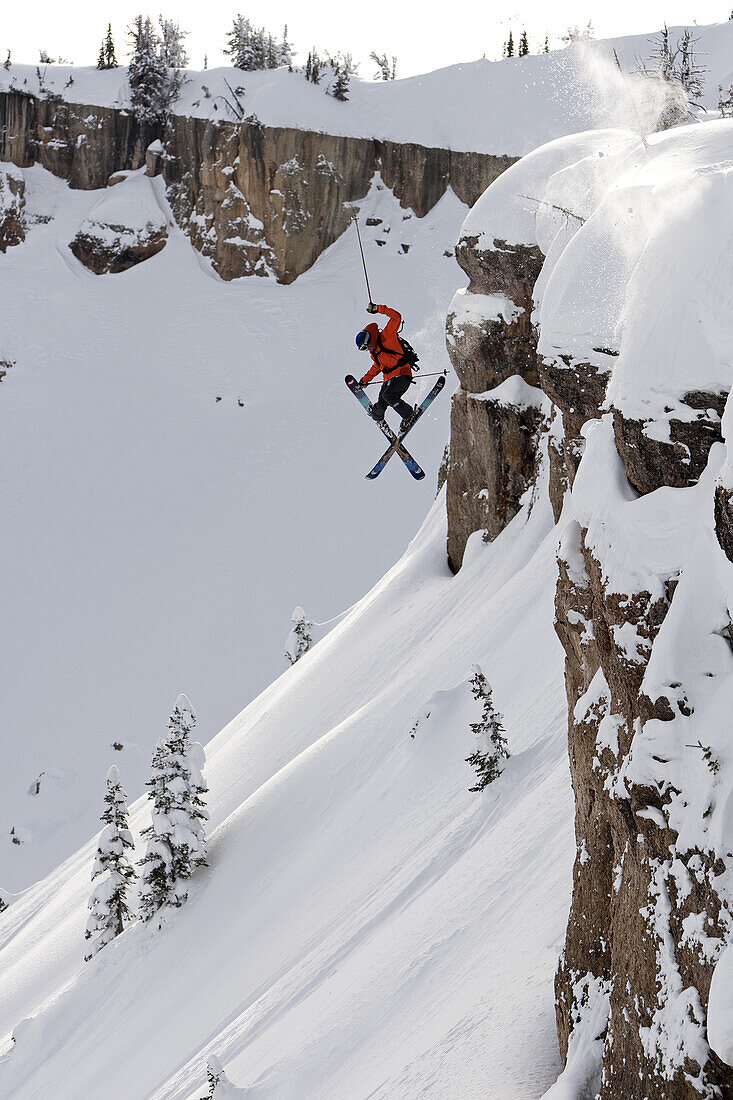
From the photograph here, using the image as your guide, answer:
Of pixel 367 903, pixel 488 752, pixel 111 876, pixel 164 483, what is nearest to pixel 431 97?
pixel 164 483

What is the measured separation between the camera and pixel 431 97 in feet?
158

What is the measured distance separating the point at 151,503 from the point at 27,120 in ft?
78.6

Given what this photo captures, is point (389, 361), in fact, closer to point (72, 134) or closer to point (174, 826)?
point (174, 826)

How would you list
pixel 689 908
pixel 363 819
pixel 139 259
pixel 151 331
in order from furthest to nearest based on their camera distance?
pixel 139 259 < pixel 151 331 < pixel 363 819 < pixel 689 908

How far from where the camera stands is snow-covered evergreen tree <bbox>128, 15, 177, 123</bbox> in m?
47.9

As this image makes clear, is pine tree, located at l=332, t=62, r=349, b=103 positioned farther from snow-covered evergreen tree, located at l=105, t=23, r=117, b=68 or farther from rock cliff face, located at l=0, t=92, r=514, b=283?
snow-covered evergreen tree, located at l=105, t=23, r=117, b=68

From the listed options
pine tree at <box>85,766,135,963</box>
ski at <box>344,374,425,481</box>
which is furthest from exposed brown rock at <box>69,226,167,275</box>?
pine tree at <box>85,766,135,963</box>

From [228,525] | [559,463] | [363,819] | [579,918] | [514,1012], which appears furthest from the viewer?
[228,525]

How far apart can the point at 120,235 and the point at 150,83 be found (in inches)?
375

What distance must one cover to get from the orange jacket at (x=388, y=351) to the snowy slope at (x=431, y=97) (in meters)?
34.3

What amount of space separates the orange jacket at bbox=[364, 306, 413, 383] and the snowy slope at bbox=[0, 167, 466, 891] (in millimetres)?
16984

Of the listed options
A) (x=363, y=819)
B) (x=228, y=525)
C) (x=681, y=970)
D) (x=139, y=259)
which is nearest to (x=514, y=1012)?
(x=681, y=970)

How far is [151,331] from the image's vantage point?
139ft

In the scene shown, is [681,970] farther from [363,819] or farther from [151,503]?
[151,503]
